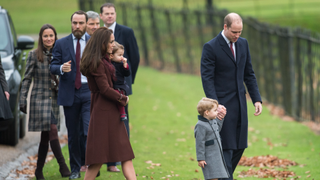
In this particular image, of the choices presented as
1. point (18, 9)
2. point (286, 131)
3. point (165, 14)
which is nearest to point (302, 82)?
point (286, 131)

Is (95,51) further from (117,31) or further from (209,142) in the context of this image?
(117,31)

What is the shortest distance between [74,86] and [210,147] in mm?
2072

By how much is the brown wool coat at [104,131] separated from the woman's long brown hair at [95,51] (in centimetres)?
9

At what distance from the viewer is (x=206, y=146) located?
197 inches

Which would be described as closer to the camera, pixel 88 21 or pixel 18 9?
pixel 88 21

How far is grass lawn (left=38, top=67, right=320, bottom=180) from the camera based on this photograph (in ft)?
23.6

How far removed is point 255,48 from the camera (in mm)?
16766

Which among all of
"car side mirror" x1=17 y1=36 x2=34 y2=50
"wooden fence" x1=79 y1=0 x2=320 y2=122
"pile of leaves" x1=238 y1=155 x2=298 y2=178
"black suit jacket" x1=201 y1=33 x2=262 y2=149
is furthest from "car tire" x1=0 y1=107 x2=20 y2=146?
"wooden fence" x1=79 y1=0 x2=320 y2=122

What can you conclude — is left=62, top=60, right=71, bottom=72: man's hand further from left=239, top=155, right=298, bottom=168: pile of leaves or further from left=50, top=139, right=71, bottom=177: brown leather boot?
left=239, top=155, right=298, bottom=168: pile of leaves

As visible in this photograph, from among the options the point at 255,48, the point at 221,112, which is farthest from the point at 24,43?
the point at 255,48

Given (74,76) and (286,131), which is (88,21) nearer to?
(74,76)

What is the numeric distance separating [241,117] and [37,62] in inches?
109

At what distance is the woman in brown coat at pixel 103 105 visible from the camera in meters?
4.95

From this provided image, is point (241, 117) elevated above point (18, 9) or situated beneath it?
elevated above
